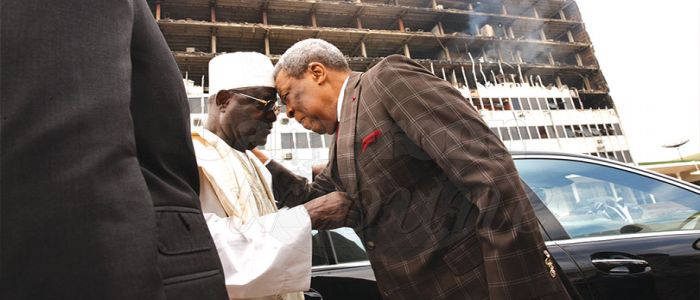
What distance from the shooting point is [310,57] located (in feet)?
5.44

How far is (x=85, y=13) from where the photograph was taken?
0.51m

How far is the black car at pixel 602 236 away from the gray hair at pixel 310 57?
2.83 feet

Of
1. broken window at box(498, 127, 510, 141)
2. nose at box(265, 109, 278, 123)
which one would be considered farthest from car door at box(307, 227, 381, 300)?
broken window at box(498, 127, 510, 141)

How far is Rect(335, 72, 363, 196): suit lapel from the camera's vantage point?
141 cm

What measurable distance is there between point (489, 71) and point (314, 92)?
28.8 metres

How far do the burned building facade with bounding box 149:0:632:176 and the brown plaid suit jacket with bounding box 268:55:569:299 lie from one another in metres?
18.2

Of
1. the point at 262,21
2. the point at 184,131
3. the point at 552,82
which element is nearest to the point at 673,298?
the point at 184,131

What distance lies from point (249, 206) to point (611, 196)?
2236 mm

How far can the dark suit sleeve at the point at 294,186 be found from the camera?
2.05m

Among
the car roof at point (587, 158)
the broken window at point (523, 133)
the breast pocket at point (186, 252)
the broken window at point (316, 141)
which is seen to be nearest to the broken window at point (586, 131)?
the broken window at point (523, 133)

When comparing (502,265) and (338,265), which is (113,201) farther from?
(338,265)

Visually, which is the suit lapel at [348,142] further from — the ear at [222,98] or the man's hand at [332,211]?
the ear at [222,98]

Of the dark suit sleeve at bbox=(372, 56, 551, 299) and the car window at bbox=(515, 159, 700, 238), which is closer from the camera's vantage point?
the dark suit sleeve at bbox=(372, 56, 551, 299)

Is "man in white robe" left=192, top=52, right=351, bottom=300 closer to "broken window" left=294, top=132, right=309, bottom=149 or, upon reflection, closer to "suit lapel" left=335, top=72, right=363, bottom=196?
"suit lapel" left=335, top=72, right=363, bottom=196
